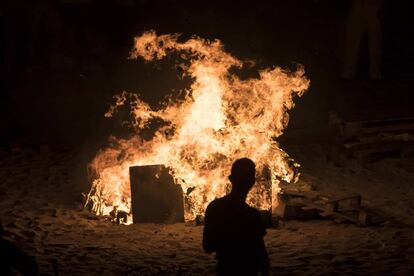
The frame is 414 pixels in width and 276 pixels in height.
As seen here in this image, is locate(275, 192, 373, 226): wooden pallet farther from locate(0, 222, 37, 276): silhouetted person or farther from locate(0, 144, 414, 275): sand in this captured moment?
locate(0, 222, 37, 276): silhouetted person

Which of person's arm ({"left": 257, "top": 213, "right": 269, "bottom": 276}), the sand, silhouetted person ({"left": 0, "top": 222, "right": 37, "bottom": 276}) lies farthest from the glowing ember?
silhouetted person ({"left": 0, "top": 222, "right": 37, "bottom": 276})

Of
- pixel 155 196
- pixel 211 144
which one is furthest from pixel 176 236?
pixel 211 144

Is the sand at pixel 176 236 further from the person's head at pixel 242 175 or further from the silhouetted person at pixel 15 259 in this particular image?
the person's head at pixel 242 175

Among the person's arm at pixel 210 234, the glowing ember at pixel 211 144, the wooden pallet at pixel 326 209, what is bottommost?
the person's arm at pixel 210 234

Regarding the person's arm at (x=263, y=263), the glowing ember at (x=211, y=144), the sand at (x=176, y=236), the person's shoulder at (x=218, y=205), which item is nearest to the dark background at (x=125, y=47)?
the sand at (x=176, y=236)

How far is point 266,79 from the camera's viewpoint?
38.0ft

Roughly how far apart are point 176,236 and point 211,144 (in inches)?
72.5

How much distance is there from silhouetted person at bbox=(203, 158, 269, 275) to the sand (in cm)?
220

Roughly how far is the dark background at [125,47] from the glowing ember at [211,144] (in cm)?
590

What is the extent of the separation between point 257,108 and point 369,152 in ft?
13.0

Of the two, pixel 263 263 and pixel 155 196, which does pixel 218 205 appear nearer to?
pixel 263 263

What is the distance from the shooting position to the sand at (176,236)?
8234 mm

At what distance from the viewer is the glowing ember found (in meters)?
10.6

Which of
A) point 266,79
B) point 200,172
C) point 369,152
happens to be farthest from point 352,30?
point 200,172
